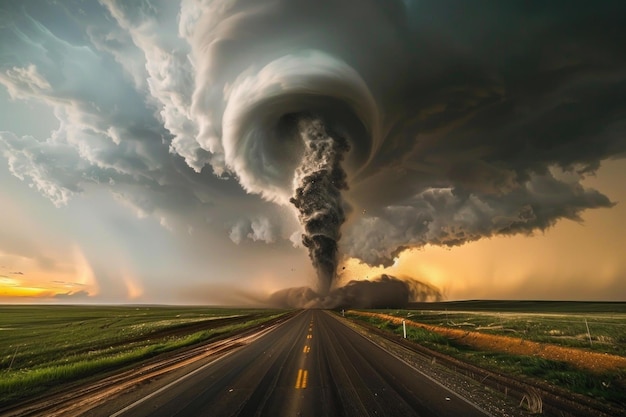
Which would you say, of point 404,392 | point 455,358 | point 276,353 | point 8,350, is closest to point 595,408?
point 404,392

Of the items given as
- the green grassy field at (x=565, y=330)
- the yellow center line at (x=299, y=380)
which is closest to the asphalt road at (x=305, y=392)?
the yellow center line at (x=299, y=380)

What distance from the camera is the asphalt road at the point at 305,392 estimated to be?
6.55 meters

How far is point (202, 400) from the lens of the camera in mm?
7371

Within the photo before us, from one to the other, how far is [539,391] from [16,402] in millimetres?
14865

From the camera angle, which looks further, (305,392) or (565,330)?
(565,330)

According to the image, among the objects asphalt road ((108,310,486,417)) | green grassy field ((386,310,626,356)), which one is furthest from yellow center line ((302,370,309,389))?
green grassy field ((386,310,626,356))

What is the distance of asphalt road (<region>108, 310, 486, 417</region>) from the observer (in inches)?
258

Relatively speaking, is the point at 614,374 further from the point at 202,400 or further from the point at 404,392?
the point at 202,400

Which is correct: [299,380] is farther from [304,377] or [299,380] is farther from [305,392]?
[305,392]

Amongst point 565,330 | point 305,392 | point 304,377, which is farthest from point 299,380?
point 565,330

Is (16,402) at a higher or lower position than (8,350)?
higher

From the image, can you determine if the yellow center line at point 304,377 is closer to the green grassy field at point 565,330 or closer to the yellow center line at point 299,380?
the yellow center line at point 299,380

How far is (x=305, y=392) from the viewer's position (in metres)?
7.86

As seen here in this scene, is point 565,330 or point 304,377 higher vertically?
point 304,377
